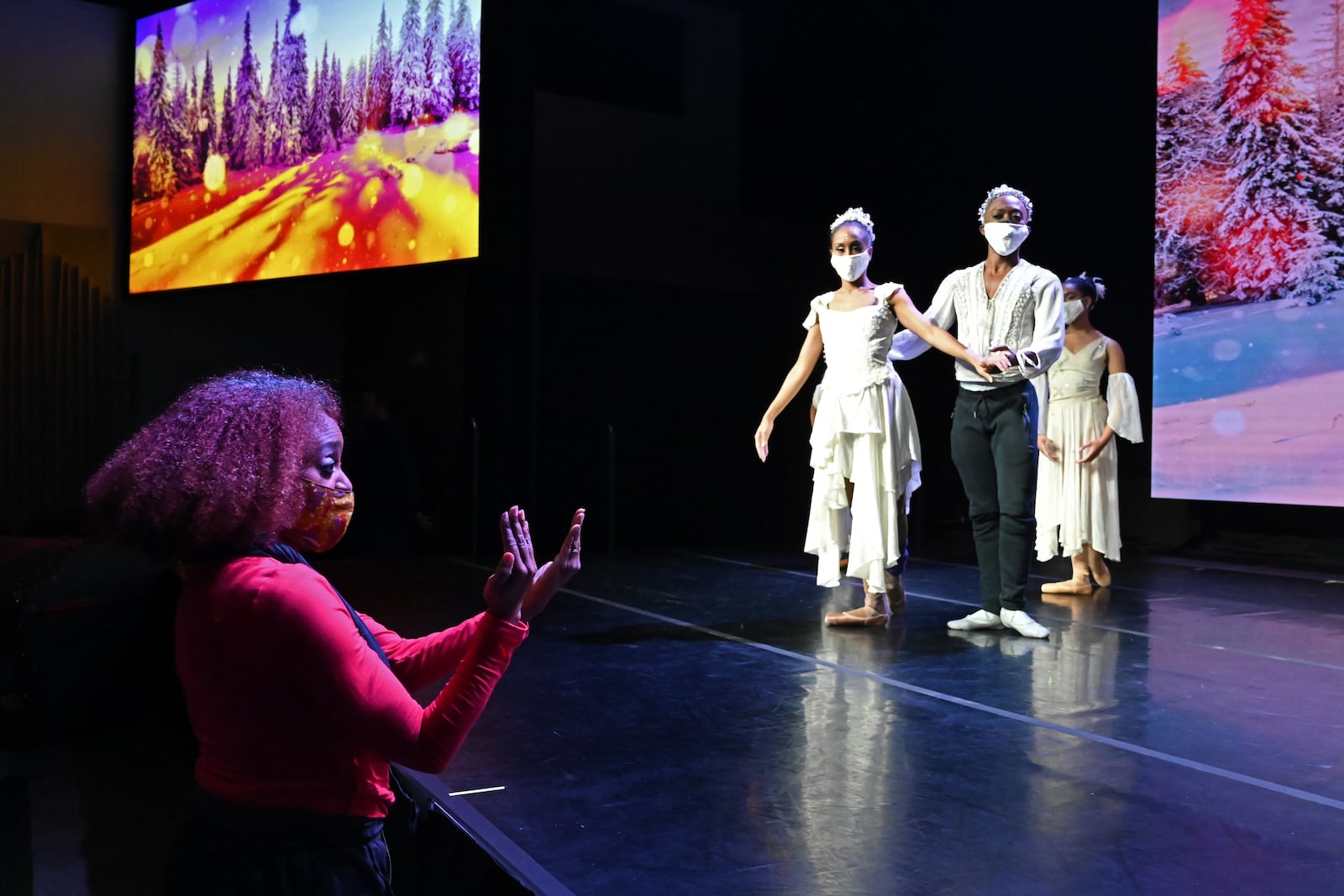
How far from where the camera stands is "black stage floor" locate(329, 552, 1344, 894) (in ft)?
6.06

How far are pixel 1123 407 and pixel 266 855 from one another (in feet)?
16.7

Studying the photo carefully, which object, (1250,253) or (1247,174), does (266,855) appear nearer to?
(1250,253)

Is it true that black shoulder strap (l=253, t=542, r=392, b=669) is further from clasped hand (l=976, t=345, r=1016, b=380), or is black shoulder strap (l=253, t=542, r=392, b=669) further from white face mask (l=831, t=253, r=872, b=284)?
white face mask (l=831, t=253, r=872, b=284)

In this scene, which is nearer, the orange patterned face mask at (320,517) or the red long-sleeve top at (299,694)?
the red long-sleeve top at (299,694)

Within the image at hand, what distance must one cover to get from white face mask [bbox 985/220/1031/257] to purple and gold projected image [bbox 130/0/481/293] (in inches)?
126

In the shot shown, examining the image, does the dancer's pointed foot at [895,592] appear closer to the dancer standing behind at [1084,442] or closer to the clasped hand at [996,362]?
the clasped hand at [996,362]

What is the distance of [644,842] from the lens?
1.95 metres

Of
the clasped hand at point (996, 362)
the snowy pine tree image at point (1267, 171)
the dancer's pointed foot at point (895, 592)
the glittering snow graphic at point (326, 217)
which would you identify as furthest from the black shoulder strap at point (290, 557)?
the snowy pine tree image at point (1267, 171)

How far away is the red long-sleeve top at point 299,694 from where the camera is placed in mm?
1094

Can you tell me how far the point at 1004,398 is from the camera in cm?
404

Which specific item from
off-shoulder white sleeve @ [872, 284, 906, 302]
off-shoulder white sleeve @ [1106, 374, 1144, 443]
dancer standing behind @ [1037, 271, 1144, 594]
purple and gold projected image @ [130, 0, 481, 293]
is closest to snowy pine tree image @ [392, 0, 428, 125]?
purple and gold projected image @ [130, 0, 481, 293]

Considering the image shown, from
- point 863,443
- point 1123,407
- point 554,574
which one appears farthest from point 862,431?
point 554,574

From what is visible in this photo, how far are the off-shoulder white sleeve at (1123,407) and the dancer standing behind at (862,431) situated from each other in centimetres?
168

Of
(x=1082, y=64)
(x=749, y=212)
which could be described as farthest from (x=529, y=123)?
(x=1082, y=64)
